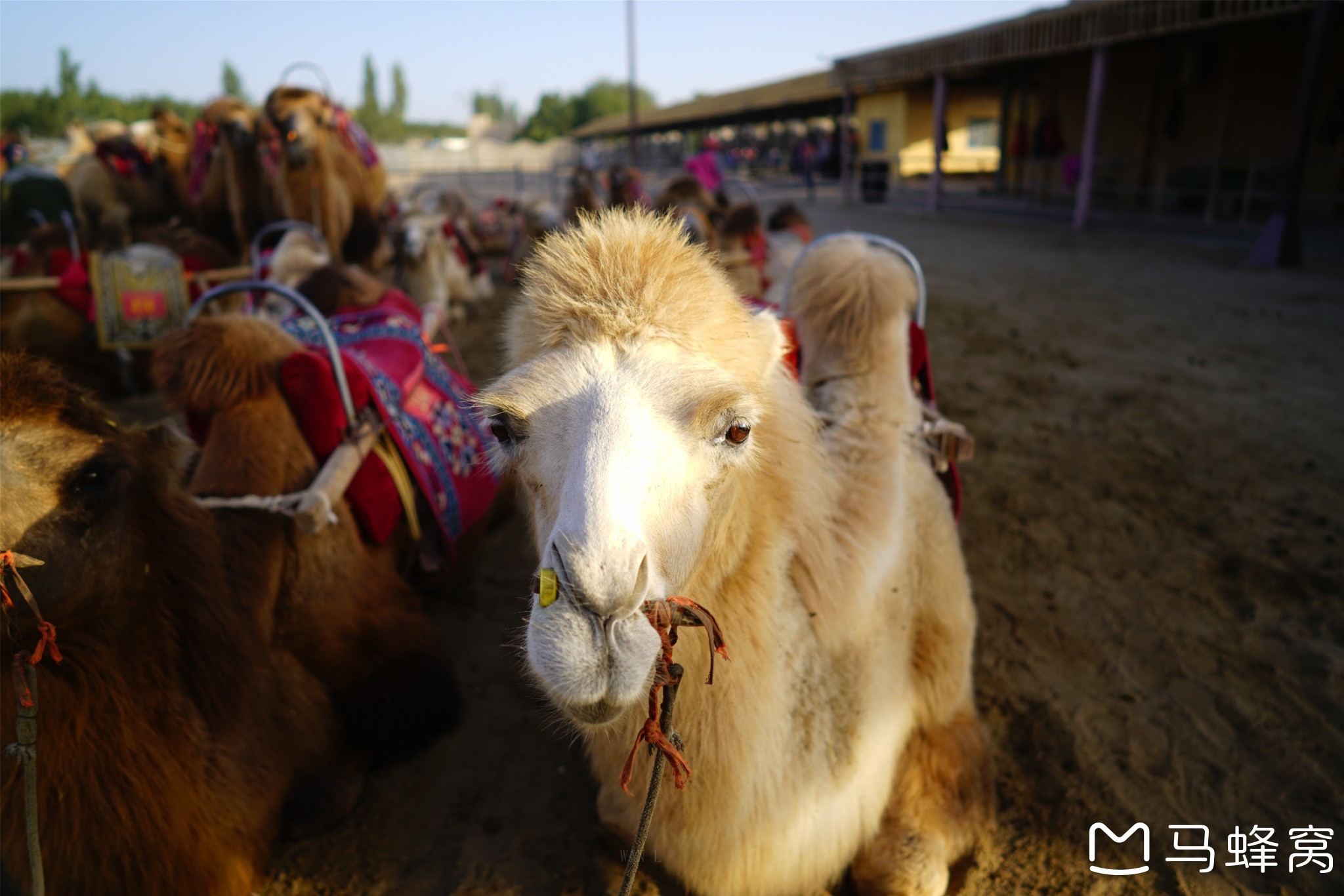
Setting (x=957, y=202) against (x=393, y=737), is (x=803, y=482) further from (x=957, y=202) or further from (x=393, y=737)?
(x=957, y=202)

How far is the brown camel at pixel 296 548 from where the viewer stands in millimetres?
2498

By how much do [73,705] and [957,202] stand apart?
56.1 feet

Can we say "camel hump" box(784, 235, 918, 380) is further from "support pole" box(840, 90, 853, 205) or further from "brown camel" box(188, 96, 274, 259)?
"support pole" box(840, 90, 853, 205)

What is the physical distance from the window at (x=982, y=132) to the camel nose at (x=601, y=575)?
24776 mm

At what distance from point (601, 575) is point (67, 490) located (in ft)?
4.76

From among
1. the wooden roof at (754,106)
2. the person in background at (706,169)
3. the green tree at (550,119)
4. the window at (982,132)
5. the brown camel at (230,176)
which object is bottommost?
the brown camel at (230,176)

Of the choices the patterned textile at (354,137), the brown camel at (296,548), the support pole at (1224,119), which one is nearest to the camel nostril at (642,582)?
the brown camel at (296,548)

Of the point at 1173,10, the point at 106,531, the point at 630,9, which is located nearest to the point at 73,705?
the point at 106,531

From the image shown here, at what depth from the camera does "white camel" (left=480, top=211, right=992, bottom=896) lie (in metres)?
1.20

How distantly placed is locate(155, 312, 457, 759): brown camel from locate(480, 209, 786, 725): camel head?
1.32 m

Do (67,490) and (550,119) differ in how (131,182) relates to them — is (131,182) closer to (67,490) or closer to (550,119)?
(67,490)

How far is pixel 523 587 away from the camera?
153 inches

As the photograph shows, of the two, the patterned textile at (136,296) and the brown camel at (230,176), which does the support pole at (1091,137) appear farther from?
the patterned textile at (136,296)

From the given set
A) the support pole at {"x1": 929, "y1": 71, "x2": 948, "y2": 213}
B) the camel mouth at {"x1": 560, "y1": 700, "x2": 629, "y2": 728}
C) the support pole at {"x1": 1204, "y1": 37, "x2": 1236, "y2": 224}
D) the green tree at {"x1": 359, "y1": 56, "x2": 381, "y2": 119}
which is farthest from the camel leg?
the green tree at {"x1": 359, "y1": 56, "x2": 381, "y2": 119}
